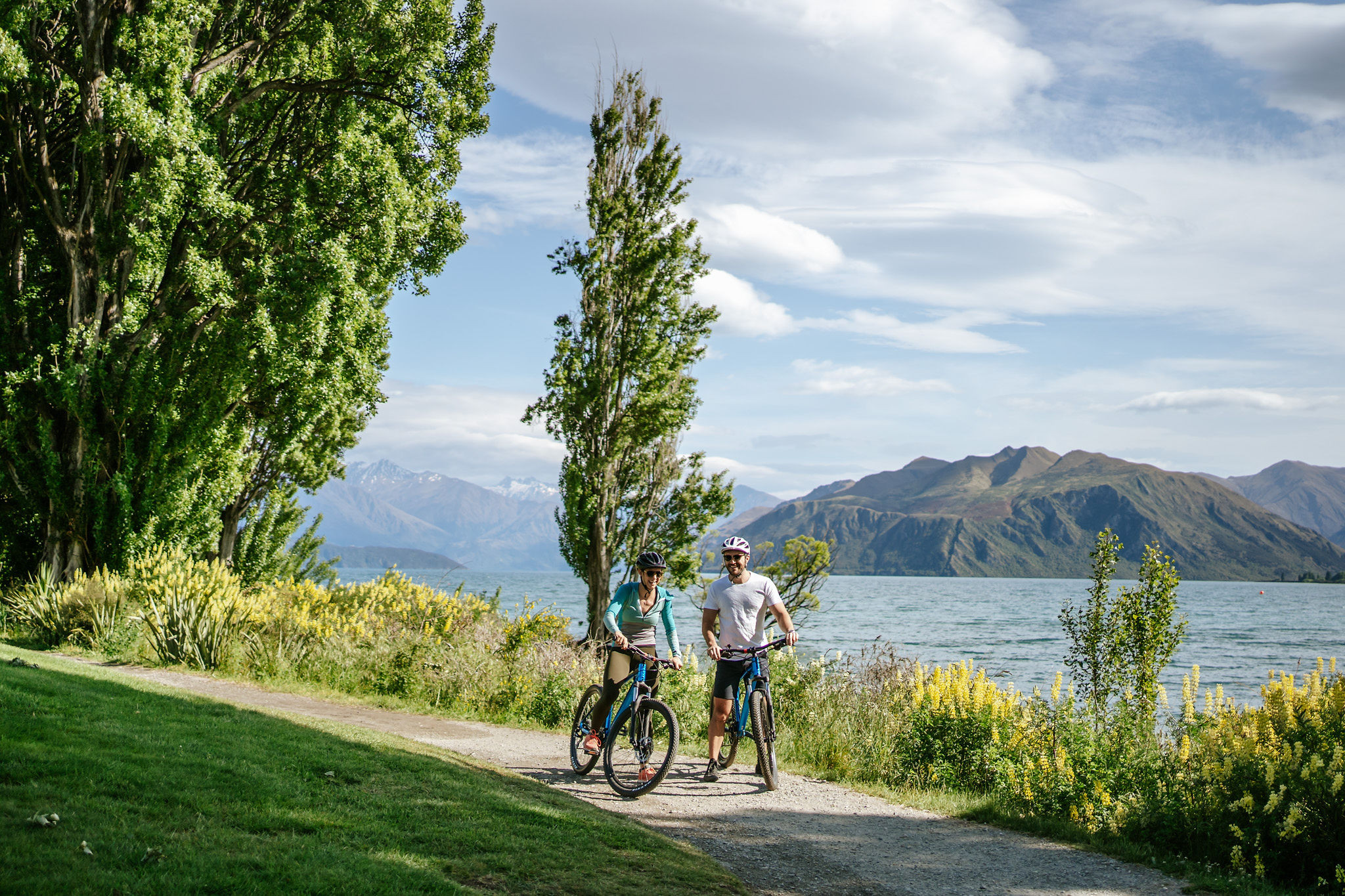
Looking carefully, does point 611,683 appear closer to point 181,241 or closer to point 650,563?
point 650,563

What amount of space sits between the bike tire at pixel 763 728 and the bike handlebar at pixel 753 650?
1.12 ft

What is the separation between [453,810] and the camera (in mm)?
6176

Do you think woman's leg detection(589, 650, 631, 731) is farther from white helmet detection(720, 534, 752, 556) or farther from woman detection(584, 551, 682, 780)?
white helmet detection(720, 534, 752, 556)

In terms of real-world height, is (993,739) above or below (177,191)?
below

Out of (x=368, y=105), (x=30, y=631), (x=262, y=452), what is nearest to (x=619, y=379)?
(x=368, y=105)

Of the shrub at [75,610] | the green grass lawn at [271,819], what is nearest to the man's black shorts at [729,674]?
the green grass lawn at [271,819]

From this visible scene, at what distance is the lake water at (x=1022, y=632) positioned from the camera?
28969 millimetres

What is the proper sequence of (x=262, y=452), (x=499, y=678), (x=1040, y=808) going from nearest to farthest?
(x=1040, y=808) → (x=499, y=678) → (x=262, y=452)

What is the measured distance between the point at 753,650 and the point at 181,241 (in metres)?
15.0

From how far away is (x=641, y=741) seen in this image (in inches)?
309

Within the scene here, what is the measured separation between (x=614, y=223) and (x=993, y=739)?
1155 cm

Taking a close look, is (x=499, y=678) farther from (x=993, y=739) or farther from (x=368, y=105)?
(x=368, y=105)

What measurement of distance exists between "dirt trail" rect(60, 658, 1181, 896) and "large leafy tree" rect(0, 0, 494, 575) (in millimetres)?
8305

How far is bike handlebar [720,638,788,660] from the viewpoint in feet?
26.9
